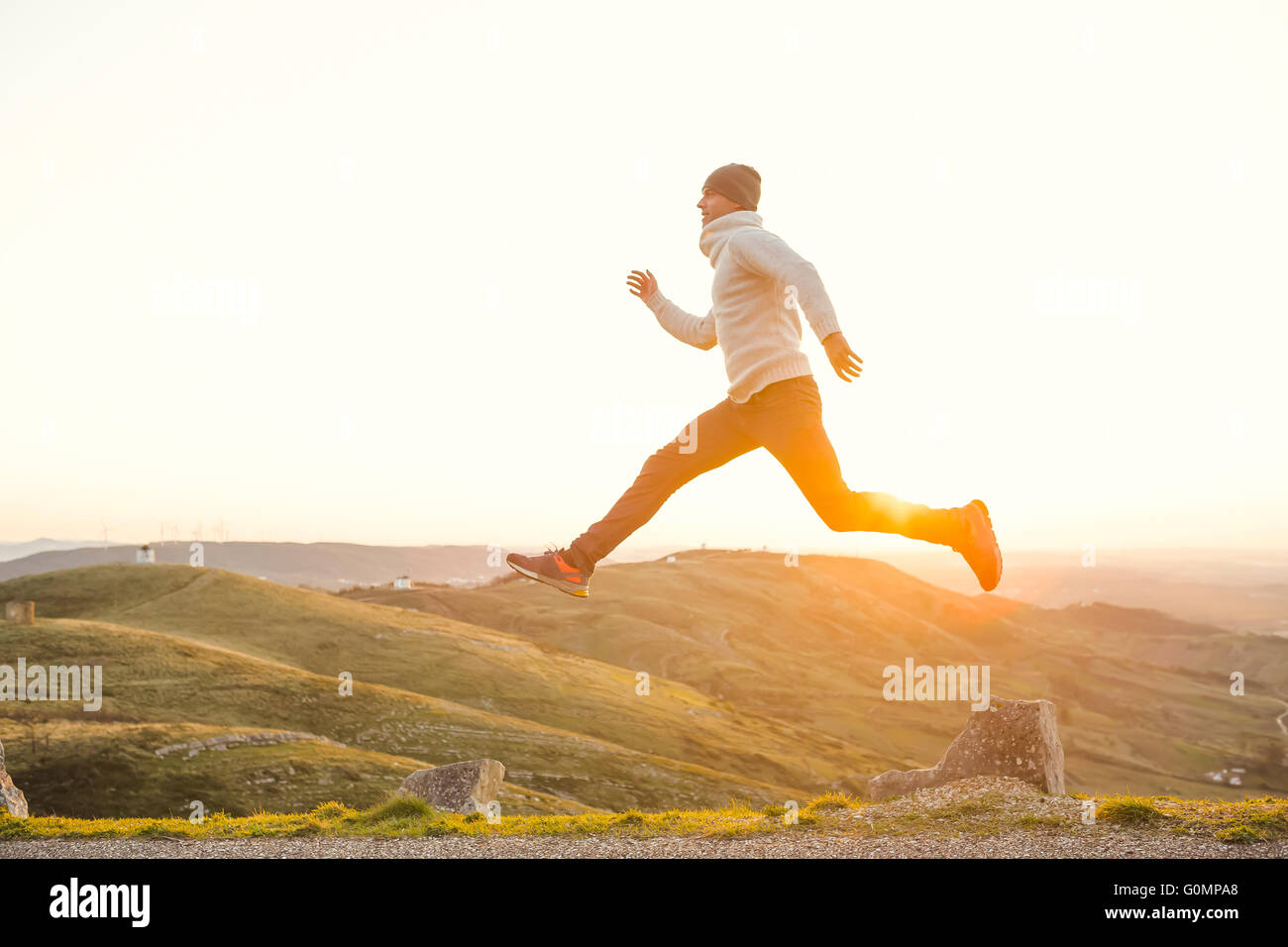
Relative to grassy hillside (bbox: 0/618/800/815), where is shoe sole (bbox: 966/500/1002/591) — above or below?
above

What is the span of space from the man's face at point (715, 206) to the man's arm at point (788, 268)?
56cm

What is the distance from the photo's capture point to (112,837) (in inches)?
342

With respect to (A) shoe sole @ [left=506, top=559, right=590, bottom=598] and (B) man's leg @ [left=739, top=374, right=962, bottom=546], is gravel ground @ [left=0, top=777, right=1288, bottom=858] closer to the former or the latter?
(A) shoe sole @ [left=506, top=559, right=590, bottom=598]

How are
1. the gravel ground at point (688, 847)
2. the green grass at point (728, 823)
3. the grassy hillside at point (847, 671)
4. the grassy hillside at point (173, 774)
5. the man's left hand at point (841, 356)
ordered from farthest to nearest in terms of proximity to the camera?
the grassy hillside at point (847, 671), the grassy hillside at point (173, 774), the green grass at point (728, 823), the gravel ground at point (688, 847), the man's left hand at point (841, 356)

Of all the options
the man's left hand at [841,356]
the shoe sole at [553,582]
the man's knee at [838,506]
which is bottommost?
the shoe sole at [553,582]

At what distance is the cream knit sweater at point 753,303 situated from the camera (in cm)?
603

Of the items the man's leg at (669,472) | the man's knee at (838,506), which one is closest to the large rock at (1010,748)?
the man's knee at (838,506)

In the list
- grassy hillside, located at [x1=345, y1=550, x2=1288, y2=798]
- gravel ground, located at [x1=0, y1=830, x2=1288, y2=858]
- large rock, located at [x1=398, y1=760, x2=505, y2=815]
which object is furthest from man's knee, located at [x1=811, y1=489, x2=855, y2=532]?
grassy hillside, located at [x1=345, y1=550, x2=1288, y2=798]

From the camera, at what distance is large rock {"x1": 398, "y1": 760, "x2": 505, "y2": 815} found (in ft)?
53.5

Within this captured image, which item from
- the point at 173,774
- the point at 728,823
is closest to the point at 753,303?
the point at 728,823

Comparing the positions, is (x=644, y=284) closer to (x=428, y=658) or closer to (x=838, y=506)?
(x=838, y=506)

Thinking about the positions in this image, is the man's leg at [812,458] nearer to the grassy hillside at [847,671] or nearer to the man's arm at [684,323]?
the man's arm at [684,323]

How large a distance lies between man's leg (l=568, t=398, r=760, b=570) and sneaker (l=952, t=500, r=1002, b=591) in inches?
65.5

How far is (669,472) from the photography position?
656 cm
